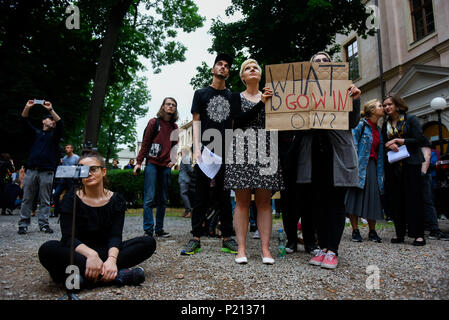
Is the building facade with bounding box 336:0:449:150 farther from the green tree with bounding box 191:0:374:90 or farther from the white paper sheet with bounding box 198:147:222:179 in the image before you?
the white paper sheet with bounding box 198:147:222:179

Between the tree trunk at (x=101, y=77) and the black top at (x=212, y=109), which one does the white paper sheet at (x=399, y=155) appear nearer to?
the black top at (x=212, y=109)

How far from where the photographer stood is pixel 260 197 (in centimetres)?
303

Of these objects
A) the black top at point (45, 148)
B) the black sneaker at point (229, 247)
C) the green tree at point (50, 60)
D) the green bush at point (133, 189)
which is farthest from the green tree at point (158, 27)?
the black sneaker at point (229, 247)

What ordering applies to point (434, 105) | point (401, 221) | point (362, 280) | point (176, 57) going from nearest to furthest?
1. point (362, 280)
2. point (401, 221)
3. point (434, 105)
4. point (176, 57)

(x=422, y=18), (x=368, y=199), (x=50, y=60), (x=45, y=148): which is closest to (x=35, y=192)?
(x=45, y=148)

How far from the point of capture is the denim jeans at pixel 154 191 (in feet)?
15.5

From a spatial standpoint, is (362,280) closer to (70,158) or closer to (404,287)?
(404,287)

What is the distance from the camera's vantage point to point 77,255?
217cm

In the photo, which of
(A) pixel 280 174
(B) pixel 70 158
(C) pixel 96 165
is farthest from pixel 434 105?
(B) pixel 70 158

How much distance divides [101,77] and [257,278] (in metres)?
9.76

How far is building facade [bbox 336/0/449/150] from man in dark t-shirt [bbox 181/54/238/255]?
13.1 m

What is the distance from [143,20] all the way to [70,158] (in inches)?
415

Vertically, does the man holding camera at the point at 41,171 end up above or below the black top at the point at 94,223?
above

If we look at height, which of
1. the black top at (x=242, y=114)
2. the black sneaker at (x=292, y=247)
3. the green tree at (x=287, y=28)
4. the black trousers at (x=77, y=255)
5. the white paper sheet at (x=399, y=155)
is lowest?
the black sneaker at (x=292, y=247)
